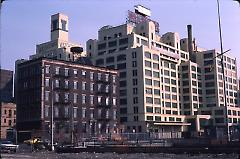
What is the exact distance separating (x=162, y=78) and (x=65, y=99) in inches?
1714

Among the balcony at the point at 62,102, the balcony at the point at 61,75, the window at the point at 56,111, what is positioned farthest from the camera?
the balcony at the point at 61,75

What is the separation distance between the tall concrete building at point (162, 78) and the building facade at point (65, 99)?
14339 millimetres

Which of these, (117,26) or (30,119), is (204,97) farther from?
(30,119)

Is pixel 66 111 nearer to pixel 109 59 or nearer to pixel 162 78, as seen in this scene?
pixel 109 59

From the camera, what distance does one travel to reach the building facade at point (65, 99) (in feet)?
272

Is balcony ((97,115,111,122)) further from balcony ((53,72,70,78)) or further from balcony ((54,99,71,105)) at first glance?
balcony ((53,72,70,78))

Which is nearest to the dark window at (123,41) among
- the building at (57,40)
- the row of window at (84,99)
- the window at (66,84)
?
the building at (57,40)

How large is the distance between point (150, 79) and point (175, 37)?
30720 mm

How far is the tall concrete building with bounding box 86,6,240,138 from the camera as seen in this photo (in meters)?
111

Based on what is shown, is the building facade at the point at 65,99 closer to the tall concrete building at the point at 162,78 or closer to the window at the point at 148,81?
the tall concrete building at the point at 162,78

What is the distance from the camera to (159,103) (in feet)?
379

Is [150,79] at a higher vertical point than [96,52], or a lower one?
lower

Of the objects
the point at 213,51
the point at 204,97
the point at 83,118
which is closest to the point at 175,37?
the point at 213,51

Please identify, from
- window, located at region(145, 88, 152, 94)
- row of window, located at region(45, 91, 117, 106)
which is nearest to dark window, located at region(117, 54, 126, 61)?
window, located at region(145, 88, 152, 94)
